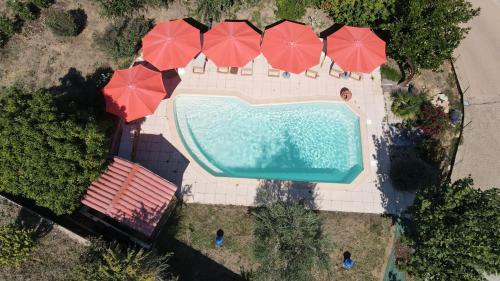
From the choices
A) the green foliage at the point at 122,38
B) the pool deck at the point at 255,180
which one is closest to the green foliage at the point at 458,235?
the pool deck at the point at 255,180

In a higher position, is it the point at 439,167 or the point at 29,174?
the point at 439,167

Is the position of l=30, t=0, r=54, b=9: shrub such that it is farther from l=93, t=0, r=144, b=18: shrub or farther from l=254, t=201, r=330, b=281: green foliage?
l=254, t=201, r=330, b=281: green foliage

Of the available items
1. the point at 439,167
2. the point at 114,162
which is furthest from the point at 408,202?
the point at 114,162

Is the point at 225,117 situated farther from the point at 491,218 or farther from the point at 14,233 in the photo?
the point at 491,218

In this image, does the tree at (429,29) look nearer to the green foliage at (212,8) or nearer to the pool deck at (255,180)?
the pool deck at (255,180)

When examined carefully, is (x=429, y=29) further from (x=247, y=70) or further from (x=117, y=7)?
(x=117, y=7)

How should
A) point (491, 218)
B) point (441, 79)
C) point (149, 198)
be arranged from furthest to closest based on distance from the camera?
point (441, 79) → point (149, 198) → point (491, 218)

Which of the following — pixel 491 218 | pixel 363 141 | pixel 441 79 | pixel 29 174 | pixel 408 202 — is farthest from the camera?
pixel 441 79
